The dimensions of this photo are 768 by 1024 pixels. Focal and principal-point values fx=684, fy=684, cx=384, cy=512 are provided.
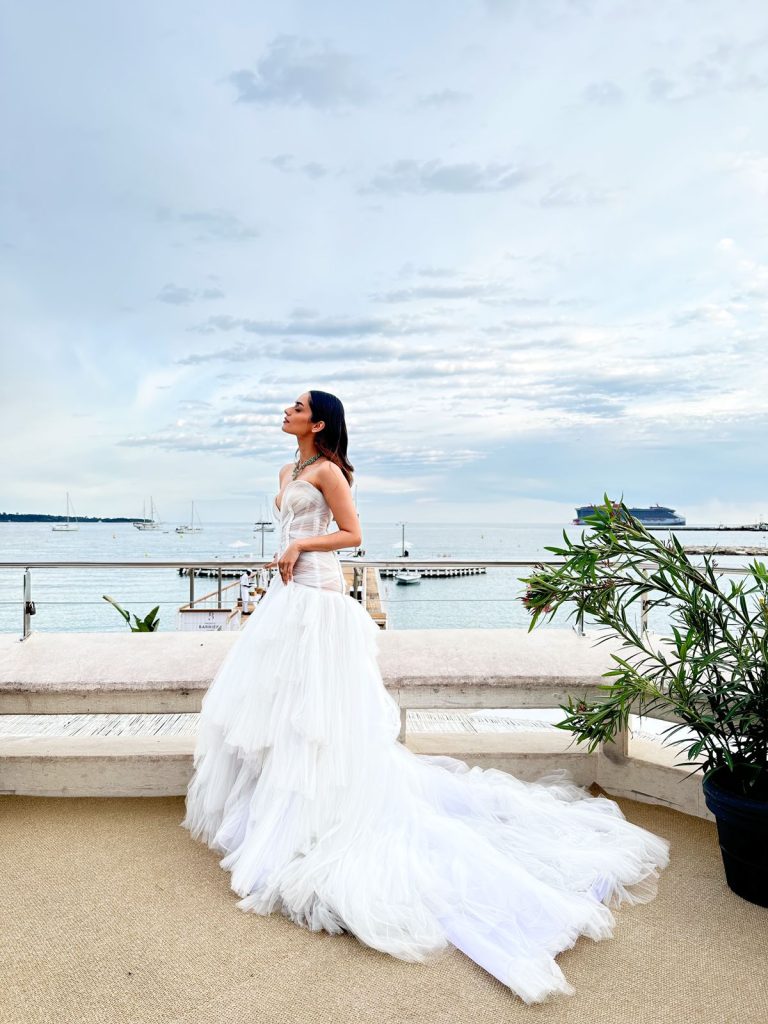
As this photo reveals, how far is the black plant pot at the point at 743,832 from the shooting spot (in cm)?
214

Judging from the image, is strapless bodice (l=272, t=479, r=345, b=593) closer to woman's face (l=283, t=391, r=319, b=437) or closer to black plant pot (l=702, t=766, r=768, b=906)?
woman's face (l=283, t=391, r=319, b=437)

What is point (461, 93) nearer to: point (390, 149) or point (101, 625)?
point (390, 149)

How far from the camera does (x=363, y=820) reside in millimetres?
2250

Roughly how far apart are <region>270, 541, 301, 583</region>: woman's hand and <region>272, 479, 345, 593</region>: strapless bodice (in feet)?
0.13

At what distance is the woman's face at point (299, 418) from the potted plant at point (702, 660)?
0.96 m

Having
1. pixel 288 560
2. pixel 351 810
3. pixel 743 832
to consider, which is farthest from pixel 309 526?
pixel 743 832

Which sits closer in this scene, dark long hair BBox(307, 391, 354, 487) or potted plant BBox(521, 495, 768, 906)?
Answer: potted plant BBox(521, 495, 768, 906)

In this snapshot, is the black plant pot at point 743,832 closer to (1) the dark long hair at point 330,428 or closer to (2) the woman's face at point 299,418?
(1) the dark long hair at point 330,428

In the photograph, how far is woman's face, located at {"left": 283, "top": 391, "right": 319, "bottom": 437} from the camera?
8.20 ft

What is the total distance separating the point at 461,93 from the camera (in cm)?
625

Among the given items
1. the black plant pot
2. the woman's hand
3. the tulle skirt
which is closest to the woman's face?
the woman's hand

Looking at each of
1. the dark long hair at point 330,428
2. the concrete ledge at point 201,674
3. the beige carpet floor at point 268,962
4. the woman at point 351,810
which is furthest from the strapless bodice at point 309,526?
the beige carpet floor at point 268,962

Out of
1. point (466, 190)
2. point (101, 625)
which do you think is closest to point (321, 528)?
point (466, 190)

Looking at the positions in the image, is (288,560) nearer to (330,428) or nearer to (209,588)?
(330,428)
